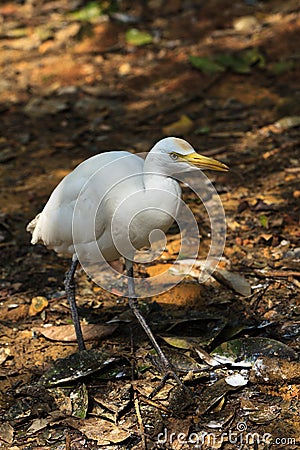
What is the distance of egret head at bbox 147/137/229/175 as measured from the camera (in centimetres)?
362

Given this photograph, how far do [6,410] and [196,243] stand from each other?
80.0 inches

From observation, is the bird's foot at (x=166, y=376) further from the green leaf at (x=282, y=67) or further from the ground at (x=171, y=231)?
the green leaf at (x=282, y=67)

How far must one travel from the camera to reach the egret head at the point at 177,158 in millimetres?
3615

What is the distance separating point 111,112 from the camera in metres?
7.64

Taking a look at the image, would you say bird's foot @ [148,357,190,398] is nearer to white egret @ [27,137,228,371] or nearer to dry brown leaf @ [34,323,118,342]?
white egret @ [27,137,228,371]

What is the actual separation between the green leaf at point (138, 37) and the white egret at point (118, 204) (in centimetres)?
514

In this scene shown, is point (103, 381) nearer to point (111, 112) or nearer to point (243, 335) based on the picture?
point (243, 335)

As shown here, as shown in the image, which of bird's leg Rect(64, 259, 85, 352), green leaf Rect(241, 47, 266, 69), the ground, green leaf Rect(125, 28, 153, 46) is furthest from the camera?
green leaf Rect(125, 28, 153, 46)

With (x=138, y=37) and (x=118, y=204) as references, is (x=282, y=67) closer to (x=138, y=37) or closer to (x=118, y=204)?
(x=138, y=37)

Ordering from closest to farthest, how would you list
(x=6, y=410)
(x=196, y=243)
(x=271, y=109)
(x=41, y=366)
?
(x=6, y=410)
(x=41, y=366)
(x=196, y=243)
(x=271, y=109)

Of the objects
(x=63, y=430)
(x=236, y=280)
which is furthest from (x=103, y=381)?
(x=236, y=280)

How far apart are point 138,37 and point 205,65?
1.38 metres

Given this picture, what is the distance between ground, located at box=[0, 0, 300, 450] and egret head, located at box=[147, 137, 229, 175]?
1.05m

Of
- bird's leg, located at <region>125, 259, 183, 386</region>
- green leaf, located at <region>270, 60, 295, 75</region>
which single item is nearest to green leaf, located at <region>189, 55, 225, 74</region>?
green leaf, located at <region>270, 60, 295, 75</region>
